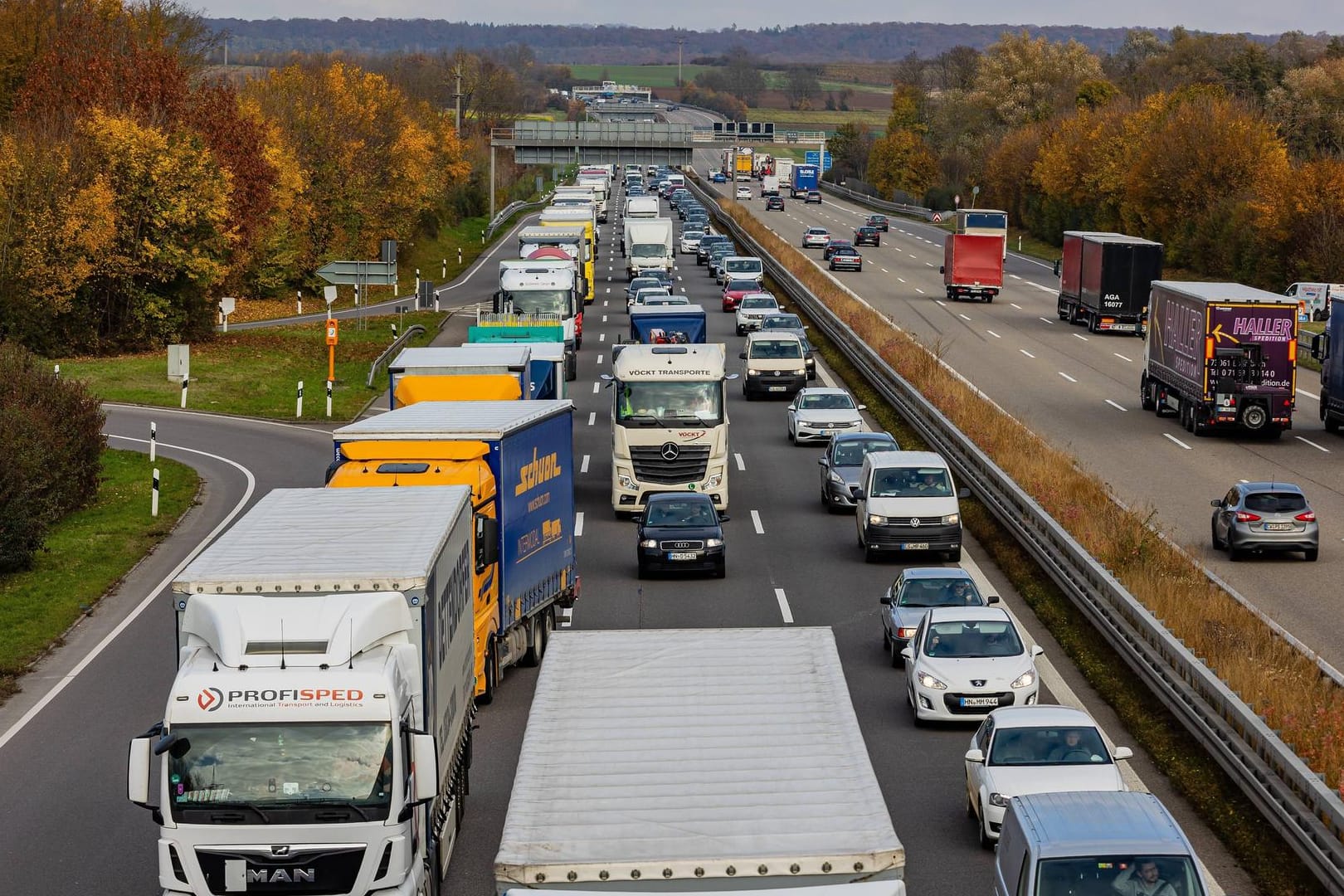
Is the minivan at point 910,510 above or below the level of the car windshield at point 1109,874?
below

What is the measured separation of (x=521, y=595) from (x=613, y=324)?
149 ft

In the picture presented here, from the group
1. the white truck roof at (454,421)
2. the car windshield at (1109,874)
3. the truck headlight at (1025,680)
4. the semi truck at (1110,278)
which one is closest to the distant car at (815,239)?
the semi truck at (1110,278)

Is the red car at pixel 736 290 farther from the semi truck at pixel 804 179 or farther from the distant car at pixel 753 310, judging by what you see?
the semi truck at pixel 804 179

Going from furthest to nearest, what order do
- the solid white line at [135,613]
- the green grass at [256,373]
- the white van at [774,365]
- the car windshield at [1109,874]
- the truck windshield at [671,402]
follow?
the green grass at [256,373] < the white van at [774,365] < the truck windshield at [671,402] < the solid white line at [135,613] < the car windshield at [1109,874]

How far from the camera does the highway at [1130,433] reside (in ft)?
98.8

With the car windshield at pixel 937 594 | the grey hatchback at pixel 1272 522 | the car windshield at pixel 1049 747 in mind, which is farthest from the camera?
the grey hatchback at pixel 1272 522

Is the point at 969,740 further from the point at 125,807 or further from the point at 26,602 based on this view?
the point at 26,602

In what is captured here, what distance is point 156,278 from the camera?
60250 mm

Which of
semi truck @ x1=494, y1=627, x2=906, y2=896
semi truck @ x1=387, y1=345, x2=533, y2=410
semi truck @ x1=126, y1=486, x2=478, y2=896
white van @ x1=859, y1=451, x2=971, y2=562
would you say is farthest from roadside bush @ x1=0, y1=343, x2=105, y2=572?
semi truck @ x1=494, y1=627, x2=906, y2=896

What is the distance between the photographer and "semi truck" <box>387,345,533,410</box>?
29078mm

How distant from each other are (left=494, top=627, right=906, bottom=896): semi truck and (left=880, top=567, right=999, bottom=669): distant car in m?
10.8

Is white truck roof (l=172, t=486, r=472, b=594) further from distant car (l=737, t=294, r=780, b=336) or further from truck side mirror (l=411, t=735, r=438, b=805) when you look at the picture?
distant car (l=737, t=294, r=780, b=336)

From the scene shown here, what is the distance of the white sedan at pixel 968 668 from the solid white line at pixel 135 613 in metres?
9.10

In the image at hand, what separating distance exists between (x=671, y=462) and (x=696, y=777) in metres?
23.8
